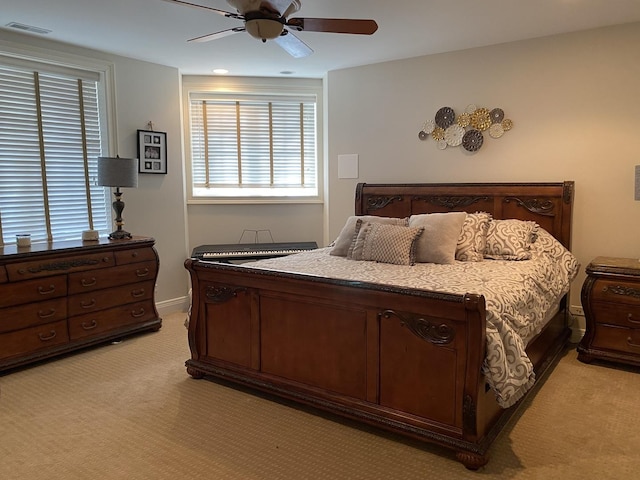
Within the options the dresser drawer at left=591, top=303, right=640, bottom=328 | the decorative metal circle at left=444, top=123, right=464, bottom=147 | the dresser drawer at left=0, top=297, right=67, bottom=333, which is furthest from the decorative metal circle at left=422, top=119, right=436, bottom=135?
the dresser drawer at left=0, top=297, right=67, bottom=333

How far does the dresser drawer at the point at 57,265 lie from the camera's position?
3.38m

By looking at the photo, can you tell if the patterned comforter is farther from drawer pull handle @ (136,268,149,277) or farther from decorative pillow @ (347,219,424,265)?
drawer pull handle @ (136,268,149,277)

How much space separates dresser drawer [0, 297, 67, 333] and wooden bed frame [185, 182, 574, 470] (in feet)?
3.85

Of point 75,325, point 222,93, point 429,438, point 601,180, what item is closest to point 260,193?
point 222,93

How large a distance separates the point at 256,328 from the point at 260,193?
2.73 metres

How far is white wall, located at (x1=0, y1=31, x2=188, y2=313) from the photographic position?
14.9 feet

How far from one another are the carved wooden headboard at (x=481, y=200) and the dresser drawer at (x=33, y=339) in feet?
9.28

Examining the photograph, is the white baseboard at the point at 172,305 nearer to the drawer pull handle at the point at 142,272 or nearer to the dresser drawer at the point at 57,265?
the drawer pull handle at the point at 142,272

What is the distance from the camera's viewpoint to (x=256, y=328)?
9.75ft

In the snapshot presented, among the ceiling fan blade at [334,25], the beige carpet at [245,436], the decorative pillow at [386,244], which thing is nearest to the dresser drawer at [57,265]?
the beige carpet at [245,436]

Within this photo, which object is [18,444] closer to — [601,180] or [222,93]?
[222,93]

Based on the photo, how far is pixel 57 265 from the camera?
3609mm

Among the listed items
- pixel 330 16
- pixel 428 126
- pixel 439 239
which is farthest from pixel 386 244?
pixel 330 16

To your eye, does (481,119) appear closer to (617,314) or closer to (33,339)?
(617,314)
